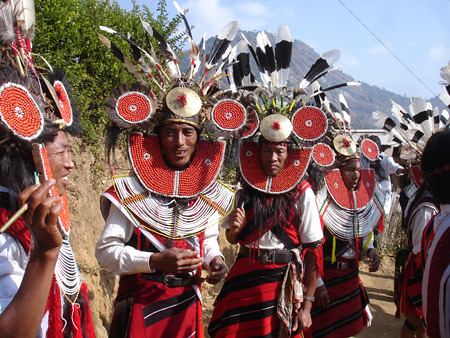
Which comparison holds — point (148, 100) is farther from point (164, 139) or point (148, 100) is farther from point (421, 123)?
point (421, 123)

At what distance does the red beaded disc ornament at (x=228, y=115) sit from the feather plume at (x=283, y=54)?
828 mm

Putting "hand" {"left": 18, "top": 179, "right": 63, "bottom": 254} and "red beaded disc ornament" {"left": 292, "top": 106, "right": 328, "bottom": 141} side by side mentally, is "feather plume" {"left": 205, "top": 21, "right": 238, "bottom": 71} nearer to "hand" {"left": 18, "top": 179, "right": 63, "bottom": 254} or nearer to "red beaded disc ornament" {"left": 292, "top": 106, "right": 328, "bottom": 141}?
"red beaded disc ornament" {"left": 292, "top": 106, "right": 328, "bottom": 141}

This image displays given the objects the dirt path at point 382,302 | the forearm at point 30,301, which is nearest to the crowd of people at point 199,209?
the forearm at point 30,301

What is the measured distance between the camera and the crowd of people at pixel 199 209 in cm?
177

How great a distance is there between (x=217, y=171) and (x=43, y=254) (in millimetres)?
1761

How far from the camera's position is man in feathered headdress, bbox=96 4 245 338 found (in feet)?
8.84

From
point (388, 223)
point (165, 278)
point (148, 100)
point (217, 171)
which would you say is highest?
point (148, 100)

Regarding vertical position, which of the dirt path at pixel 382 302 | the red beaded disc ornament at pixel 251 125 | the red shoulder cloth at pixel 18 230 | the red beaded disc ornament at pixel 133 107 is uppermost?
the red beaded disc ornament at pixel 133 107

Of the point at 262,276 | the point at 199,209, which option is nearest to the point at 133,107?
the point at 199,209

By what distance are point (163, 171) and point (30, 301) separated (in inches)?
63.7

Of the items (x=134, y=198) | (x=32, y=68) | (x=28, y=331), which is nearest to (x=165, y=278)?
(x=134, y=198)

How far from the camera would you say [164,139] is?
9.73ft

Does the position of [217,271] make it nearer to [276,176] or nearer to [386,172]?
[276,176]

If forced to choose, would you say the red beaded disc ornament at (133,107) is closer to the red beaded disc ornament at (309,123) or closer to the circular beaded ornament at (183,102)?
the circular beaded ornament at (183,102)
